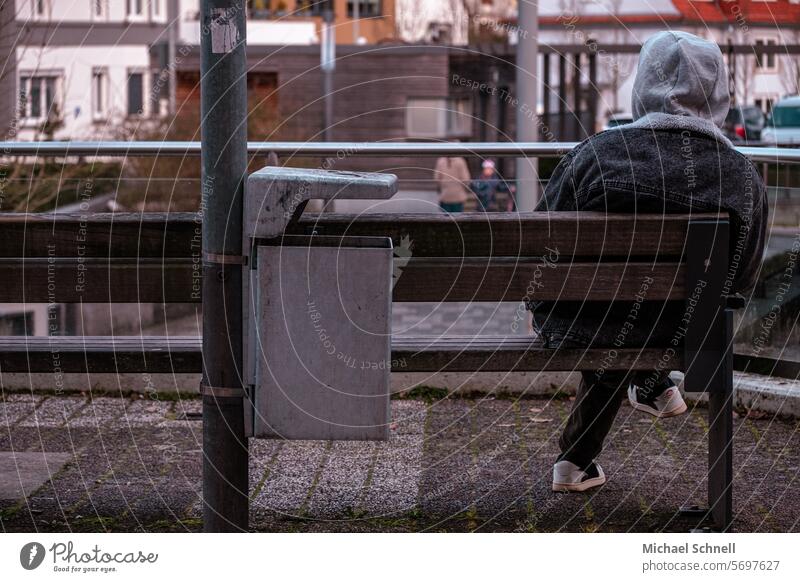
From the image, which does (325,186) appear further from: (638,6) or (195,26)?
(195,26)

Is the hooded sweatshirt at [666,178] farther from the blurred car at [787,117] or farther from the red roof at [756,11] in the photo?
the blurred car at [787,117]

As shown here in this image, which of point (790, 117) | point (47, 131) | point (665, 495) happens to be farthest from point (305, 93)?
point (665, 495)

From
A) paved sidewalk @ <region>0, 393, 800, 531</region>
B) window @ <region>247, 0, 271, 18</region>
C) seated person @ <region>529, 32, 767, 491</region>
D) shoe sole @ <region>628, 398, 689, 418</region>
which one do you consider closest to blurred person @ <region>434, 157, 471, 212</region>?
paved sidewalk @ <region>0, 393, 800, 531</region>

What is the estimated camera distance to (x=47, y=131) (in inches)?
468

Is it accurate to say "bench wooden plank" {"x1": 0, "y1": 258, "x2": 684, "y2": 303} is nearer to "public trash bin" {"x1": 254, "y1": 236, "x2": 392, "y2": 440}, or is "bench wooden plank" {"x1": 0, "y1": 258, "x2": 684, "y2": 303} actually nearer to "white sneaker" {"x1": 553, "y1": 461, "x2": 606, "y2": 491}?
"public trash bin" {"x1": 254, "y1": 236, "x2": 392, "y2": 440}

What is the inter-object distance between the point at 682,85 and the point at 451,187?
313cm

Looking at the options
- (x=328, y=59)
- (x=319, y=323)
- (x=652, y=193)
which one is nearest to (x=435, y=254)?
(x=319, y=323)

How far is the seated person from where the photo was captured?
410 cm

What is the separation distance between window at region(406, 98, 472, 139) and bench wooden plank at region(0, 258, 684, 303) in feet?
92.9

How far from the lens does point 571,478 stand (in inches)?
183

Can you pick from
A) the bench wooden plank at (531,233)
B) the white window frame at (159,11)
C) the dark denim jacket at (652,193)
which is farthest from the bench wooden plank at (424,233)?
the white window frame at (159,11)

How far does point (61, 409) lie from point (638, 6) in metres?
17.9

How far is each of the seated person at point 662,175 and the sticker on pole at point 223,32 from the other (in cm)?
124

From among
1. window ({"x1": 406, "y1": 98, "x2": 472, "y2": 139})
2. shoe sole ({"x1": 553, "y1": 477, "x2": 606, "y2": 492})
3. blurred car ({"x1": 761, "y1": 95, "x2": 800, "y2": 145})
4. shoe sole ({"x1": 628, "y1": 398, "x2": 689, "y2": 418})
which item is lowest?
window ({"x1": 406, "y1": 98, "x2": 472, "y2": 139})
